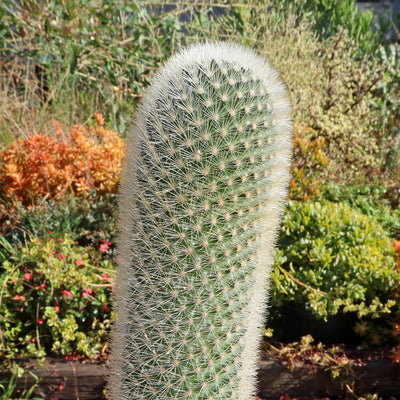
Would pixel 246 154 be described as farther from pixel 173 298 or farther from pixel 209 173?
pixel 173 298

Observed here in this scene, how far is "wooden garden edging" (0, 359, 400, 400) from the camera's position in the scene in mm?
3180

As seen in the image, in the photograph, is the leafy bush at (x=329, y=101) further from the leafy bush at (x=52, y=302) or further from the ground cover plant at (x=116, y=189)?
the leafy bush at (x=52, y=302)

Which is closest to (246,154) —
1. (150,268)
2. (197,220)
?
(197,220)

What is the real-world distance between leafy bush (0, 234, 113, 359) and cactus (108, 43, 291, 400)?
4.07ft

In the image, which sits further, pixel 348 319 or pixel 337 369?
pixel 348 319

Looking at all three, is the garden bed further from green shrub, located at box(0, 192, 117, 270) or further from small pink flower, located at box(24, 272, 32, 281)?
green shrub, located at box(0, 192, 117, 270)

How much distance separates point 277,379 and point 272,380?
0.03m

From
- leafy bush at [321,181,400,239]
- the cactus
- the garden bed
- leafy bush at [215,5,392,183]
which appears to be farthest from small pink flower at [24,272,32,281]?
leafy bush at [215,5,392,183]

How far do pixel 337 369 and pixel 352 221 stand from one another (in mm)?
948

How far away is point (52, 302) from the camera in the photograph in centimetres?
336

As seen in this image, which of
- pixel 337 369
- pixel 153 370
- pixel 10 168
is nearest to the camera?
pixel 153 370

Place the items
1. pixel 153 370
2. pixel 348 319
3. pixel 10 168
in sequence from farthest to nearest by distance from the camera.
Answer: pixel 10 168 → pixel 348 319 → pixel 153 370

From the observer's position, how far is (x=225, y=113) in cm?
187

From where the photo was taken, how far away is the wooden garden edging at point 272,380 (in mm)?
3180
